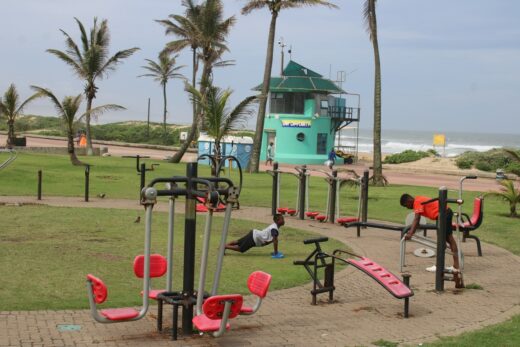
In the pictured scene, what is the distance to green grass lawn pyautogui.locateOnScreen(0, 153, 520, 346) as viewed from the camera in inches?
Answer: 347

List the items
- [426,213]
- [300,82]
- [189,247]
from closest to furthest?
[189,247] < [426,213] < [300,82]

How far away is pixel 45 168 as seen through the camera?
96.7 feet

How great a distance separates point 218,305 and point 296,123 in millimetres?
43286

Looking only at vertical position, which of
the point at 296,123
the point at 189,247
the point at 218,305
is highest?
the point at 296,123

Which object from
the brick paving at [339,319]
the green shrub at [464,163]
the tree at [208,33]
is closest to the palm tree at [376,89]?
the tree at [208,33]

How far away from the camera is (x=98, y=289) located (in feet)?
23.3

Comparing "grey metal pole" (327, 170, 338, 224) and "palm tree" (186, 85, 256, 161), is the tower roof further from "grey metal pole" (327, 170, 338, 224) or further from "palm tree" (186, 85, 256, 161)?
"grey metal pole" (327, 170, 338, 224)

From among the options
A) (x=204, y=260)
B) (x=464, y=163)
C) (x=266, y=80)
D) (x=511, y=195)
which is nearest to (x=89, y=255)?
(x=204, y=260)

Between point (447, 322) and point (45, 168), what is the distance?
2377cm

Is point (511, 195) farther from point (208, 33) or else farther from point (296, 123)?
point (296, 123)

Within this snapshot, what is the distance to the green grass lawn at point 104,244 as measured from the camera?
881 centimetres

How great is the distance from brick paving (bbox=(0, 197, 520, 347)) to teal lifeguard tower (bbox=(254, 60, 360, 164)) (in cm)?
3767

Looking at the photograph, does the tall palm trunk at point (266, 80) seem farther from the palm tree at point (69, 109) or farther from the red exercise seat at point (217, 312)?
the red exercise seat at point (217, 312)

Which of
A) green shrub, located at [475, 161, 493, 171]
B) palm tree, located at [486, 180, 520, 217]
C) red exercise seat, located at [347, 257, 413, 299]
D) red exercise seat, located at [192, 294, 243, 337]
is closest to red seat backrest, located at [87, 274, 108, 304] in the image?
red exercise seat, located at [192, 294, 243, 337]
